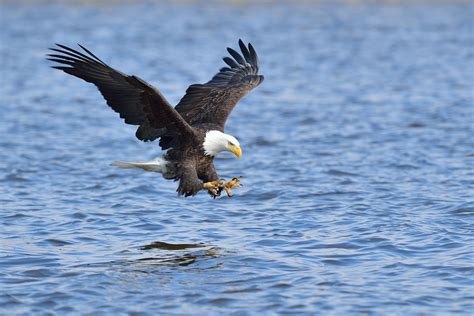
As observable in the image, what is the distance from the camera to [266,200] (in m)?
9.05

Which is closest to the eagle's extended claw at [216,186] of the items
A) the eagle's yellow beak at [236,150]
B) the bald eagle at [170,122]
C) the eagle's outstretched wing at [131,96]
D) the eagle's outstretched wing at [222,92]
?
the bald eagle at [170,122]

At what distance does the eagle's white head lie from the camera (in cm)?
745

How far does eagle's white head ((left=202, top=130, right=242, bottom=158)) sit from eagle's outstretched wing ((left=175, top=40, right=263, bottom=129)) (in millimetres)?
463

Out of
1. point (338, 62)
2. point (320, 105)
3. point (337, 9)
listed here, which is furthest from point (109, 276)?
point (337, 9)

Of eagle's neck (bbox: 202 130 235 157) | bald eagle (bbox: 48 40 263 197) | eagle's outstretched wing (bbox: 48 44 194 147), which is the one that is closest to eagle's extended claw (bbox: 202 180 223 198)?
bald eagle (bbox: 48 40 263 197)

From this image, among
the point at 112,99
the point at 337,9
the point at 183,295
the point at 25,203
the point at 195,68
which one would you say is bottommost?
the point at 183,295

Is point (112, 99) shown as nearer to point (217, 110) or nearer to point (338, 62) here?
point (217, 110)

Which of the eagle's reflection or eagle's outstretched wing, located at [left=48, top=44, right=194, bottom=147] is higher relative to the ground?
eagle's outstretched wing, located at [left=48, top=44, right=194, bottom=147]

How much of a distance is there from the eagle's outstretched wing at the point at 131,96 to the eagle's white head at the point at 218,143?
15cm

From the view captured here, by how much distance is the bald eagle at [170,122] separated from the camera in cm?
709

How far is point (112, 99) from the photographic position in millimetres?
7305

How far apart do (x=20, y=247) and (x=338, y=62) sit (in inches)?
501

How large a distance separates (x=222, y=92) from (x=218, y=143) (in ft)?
3.85

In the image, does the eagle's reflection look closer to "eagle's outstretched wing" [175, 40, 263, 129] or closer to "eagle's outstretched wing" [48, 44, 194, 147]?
"eagle's outstretched wing" [48, 44, 194, 147]
